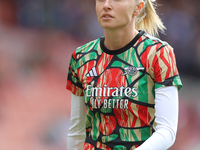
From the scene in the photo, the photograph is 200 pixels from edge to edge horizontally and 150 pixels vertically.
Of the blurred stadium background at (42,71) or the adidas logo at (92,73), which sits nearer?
the adidas logo at (92,73)

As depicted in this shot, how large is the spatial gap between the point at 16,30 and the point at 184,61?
225cm

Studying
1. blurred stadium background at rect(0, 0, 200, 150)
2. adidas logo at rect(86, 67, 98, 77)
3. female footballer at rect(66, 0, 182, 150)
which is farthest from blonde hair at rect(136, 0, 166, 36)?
blurred stadium background at rect(0, 0, 200, 150)

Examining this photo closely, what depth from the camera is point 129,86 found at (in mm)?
1717

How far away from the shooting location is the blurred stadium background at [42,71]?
4.07 m

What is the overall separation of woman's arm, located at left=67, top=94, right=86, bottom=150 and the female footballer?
18 centimetres

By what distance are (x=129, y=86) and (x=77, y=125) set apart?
517 millimetres

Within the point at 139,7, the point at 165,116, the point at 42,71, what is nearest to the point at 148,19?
the point at 139,7

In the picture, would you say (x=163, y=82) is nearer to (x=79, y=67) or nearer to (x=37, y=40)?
(x=79, y=67)

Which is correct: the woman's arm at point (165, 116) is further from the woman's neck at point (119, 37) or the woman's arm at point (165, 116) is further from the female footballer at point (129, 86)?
the woman's neck at point (119, 37)

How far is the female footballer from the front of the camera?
1602mm

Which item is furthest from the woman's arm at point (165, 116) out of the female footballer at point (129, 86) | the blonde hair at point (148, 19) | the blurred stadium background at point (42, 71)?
the blurred stadium background at point (42, 71)

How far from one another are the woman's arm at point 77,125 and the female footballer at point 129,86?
0.59ft

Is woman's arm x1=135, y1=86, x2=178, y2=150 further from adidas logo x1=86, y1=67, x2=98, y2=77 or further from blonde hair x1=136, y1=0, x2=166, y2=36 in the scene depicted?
blonde hair x1=136, y1=0, x2=166, y2=36

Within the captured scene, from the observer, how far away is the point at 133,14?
5.89 ft
